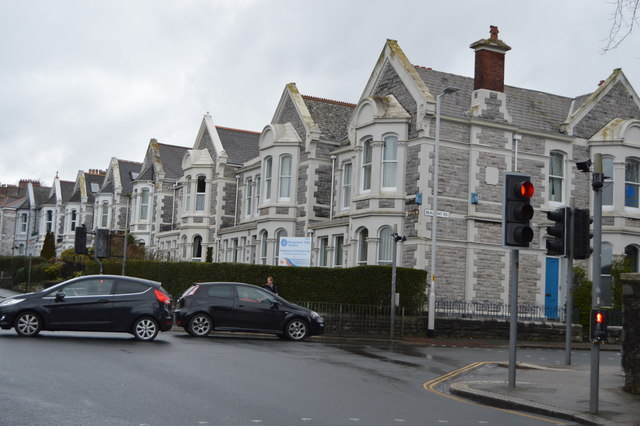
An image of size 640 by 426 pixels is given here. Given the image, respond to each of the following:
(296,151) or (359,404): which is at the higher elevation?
(296,151)

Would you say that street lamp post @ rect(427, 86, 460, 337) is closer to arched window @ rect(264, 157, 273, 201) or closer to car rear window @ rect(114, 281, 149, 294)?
car rear window @ rect(114, 281, 149, 294)

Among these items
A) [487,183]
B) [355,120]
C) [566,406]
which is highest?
[355,120]

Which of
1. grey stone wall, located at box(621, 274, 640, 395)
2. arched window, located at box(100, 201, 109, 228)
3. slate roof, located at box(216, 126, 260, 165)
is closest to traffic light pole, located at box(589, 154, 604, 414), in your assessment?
grey stone wall, located at box(621, 274, 640, 395)

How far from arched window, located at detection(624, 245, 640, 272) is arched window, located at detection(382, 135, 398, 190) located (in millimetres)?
10081

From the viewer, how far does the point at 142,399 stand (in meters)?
9.88

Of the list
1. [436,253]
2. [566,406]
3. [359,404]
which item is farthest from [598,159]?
[436,253]

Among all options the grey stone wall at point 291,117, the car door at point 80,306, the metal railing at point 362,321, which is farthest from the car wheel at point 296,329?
the grey stone wall at point 291,117

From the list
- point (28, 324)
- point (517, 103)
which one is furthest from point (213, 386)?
point (517, 103)

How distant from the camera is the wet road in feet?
29.7

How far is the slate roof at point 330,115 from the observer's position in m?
38.0

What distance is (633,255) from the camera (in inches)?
1284

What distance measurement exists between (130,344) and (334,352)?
463cm

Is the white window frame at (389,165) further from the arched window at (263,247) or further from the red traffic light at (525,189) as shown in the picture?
the red traffic light at (525,189)

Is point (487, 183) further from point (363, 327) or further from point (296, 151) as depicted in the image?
point (296, 151)
